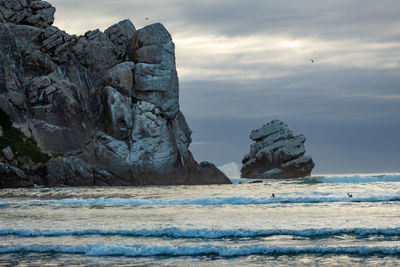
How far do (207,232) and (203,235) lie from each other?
1.04ft

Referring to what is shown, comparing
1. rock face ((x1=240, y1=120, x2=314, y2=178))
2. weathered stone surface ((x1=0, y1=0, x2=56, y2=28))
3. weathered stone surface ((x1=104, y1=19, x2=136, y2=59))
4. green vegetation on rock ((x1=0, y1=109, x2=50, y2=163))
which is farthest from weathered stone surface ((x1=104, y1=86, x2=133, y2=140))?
rock face ((x1=240, y1=120, x2=314, y2=178))

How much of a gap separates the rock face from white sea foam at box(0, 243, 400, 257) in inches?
3554

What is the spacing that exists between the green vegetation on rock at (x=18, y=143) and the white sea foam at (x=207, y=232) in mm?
49622

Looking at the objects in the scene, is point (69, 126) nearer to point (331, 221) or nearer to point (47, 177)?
point (47, 177)

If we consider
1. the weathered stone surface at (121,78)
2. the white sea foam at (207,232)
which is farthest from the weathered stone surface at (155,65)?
the white sea foam at (207,232)

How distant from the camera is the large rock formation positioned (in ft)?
252

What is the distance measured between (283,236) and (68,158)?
56.5 m

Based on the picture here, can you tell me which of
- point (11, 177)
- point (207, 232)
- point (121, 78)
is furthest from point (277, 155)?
point (207, 232)

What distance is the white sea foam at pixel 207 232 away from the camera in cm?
2294

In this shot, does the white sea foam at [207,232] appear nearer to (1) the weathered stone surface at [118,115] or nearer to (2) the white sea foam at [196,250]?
(2) the white sea foam at [196,250]

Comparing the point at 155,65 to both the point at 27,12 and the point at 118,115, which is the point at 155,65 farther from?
the point at 27,12

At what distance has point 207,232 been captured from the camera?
2345cm

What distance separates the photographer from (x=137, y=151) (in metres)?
81.5

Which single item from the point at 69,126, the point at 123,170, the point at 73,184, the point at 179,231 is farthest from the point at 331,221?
the point at 69,126
